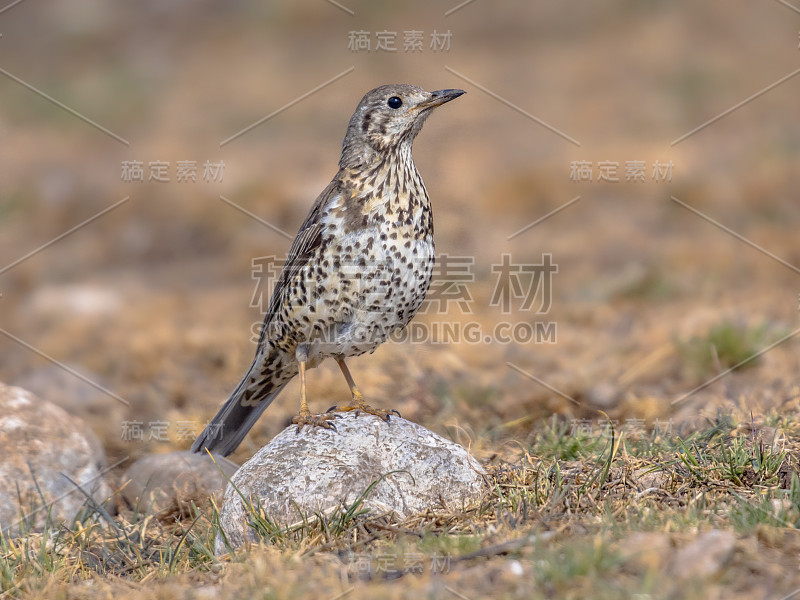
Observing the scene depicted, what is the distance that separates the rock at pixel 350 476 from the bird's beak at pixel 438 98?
189 centimetres

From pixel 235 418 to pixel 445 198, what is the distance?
18.3ft

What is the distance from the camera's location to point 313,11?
1970cm

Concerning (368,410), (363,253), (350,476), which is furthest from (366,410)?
(363,253)

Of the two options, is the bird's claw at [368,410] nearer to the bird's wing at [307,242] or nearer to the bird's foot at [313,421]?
the bird's foot at [313,421]

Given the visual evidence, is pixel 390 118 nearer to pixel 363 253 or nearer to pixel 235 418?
pixel 363 253

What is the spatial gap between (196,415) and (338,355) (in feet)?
8.33

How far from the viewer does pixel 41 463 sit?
222 inches

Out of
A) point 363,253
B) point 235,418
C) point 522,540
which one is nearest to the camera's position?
point 522,540

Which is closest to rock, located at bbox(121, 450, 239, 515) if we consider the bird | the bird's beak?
the bird

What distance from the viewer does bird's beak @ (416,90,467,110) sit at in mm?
5215

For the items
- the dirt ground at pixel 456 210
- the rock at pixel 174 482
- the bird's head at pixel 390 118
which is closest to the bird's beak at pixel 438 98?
the bird's head at pixel 390 118

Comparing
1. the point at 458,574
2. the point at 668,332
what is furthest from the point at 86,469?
the point at 668,332

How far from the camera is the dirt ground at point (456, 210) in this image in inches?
292

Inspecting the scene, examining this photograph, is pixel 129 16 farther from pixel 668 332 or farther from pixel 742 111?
pixel 668 332
